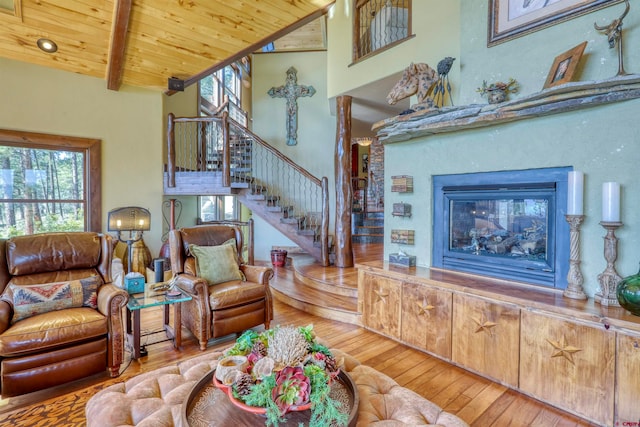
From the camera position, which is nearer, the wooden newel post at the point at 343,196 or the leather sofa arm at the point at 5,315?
the leather sofa arm at the point at 5,315

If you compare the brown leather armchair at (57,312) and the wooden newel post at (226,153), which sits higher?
the wooden newel post at (226,153)

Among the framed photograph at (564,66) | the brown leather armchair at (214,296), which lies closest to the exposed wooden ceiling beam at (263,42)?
the brown leather armchair at (214,296)

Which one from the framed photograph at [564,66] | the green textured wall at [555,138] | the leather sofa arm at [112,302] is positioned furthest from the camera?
the leather sofa arm at [112,302]

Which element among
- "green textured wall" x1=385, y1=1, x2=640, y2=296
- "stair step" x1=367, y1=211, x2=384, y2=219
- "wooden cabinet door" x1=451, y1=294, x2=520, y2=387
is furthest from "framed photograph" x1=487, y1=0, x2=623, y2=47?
"stair step" x1=367, y1=211, x2=384, y2=219

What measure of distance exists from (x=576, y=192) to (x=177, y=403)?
276 cm

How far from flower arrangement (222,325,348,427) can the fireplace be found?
2020 mm

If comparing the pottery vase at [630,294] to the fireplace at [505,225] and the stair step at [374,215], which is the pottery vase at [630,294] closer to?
the fireplace at [505,225]

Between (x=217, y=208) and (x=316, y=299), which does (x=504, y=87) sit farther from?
(x=217, y=208)

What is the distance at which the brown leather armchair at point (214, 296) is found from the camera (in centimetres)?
284

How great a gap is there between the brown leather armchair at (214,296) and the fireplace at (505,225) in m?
1.86

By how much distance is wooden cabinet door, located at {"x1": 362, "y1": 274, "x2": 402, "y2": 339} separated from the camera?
301cm

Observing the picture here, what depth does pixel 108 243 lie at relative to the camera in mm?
2840

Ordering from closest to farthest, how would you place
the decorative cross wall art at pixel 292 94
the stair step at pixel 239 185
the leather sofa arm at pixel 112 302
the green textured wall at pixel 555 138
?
1. the green textured wall at pixel 555 138
2. the leather sofa arm at pixel 112 302
3. the stair step at pixel 239 185
4. the decorative cross wall art at pixel 292 94

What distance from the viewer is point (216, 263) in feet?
10.5
